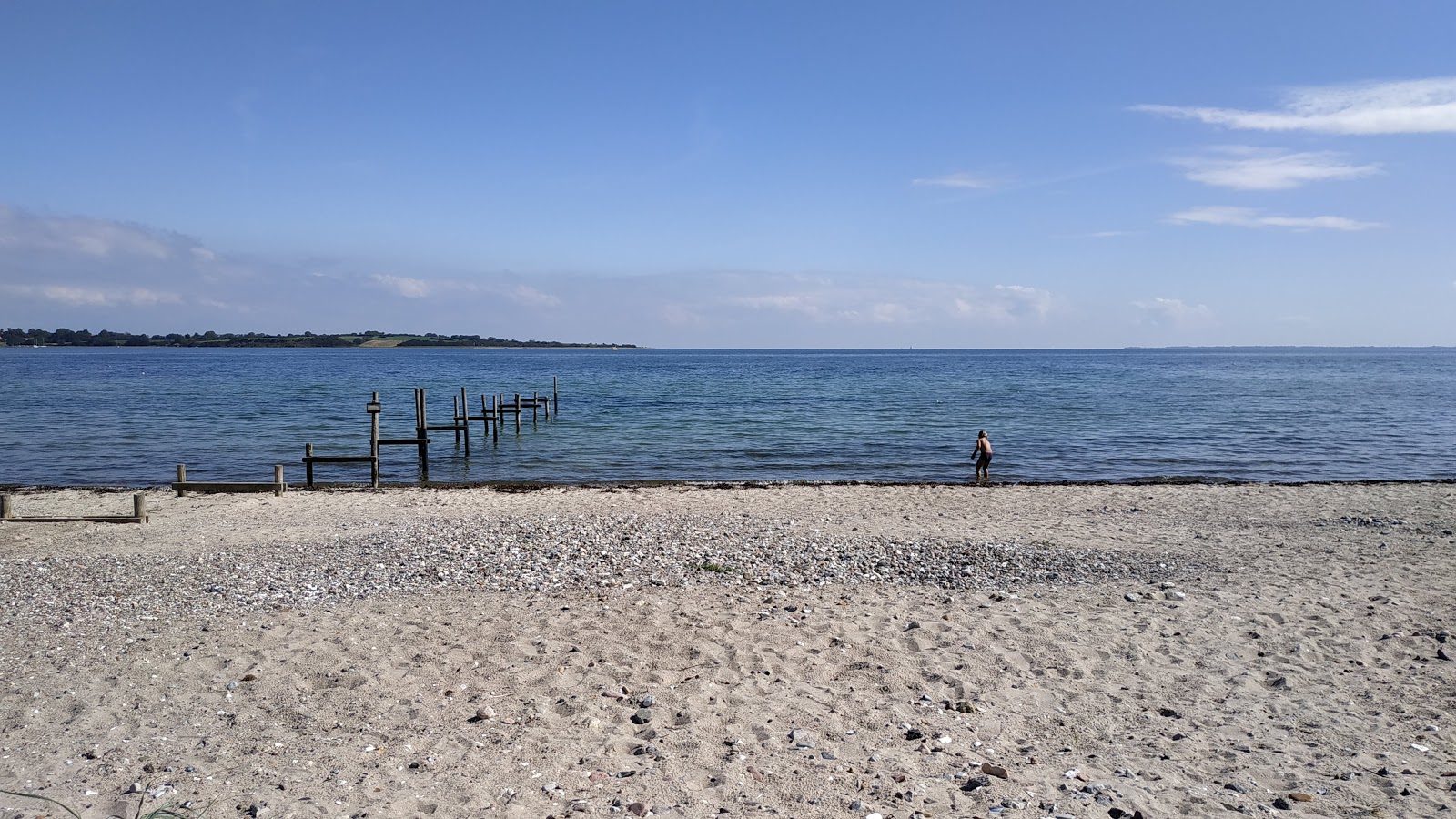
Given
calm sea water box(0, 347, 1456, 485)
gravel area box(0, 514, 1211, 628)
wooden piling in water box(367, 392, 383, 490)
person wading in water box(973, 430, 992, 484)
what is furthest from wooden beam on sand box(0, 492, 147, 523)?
person wading in water box(973, 430, 992, 484)

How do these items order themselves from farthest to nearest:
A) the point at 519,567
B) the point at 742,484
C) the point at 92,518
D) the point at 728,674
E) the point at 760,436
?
the point at 760,436 < the point at 742,484 < the point at 92,518 < the point at 519,567 < the point at 728,674

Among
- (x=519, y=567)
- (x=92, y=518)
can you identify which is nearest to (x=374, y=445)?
(x=92, y=518)

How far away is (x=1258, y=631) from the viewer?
32.6 feet

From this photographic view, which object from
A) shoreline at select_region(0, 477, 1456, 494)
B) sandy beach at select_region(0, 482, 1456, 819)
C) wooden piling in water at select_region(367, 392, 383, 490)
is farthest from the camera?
wooden piling in water at select_region(367, 392, 383, 490)

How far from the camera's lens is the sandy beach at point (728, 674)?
20.8 ft

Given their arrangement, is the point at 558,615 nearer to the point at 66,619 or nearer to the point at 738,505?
the point at 66,619

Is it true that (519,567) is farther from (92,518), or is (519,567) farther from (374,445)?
(374,445)

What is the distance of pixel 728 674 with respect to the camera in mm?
8523

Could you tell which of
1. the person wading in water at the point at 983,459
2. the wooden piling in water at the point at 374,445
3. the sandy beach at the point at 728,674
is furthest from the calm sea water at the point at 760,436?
the sandy beach at the point at 728,674

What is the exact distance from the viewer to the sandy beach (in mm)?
6352

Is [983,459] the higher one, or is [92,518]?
[983,459]

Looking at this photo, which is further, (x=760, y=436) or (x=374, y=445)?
(x=760, y=436)

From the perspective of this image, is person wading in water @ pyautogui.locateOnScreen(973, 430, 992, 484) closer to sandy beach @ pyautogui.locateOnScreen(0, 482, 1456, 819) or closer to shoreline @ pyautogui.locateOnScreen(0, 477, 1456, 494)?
shoreline @ pyautogui.locateOnScreen(0, 477, 1456, 494)

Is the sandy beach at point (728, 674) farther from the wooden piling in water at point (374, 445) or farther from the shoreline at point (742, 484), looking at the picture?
the wooden piling in water at point (374, 445)
